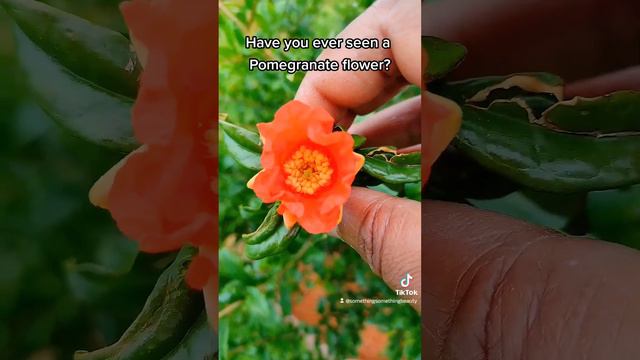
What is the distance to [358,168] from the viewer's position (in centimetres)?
99

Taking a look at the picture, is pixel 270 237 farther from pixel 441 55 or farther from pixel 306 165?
pixel 441 55

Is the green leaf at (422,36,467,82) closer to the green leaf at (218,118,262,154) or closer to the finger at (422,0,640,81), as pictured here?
the finger at (422,0,640,81)

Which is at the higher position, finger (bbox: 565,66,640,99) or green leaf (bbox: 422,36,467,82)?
green leaf (bbox: 422,36,467,82)

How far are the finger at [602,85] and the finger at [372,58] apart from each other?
1.04 ft

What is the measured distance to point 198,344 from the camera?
3.41ft

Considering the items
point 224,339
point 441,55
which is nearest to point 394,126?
point 441,55

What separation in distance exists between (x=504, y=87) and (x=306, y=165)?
16.5 inches

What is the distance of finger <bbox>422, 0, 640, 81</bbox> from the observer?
105 centimetres

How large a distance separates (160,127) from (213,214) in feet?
0.63

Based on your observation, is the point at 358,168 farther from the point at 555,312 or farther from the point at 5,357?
the point at 5,357

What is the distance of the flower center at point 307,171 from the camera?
0.98 meters

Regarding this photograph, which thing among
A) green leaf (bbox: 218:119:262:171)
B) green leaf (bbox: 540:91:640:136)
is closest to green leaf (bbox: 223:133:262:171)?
green leaf (bbox: 218:119:262:171)

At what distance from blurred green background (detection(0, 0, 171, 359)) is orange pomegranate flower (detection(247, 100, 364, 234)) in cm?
28

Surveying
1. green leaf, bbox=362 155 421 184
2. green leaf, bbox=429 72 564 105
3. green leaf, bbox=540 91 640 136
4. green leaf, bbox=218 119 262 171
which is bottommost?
green leaf, bbox=362 155 421 184
